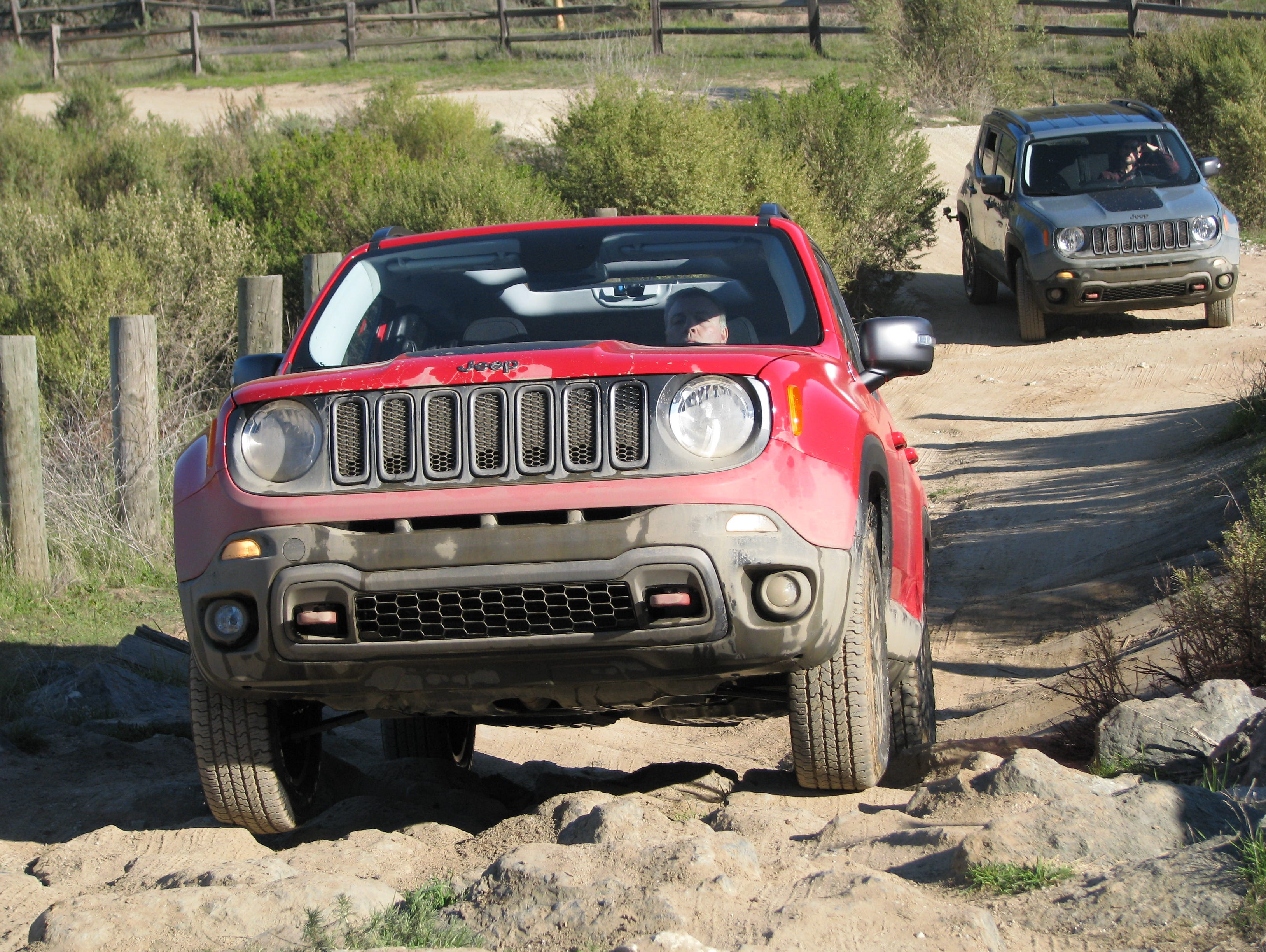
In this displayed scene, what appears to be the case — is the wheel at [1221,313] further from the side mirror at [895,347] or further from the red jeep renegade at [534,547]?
the red jeep renegade at [534,547]

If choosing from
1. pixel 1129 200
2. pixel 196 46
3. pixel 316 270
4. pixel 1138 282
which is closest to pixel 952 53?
pixel 1129 200

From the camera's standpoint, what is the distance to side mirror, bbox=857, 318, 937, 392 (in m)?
4.43

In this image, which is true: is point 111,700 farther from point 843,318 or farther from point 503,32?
point 503,32

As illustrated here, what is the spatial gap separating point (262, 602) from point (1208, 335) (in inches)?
518

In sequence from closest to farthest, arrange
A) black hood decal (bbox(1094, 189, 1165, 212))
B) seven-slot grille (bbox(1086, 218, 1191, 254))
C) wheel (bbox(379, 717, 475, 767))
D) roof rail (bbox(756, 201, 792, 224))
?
roof rail (bbox(756, 201, 792, 224)) → wheel (bbox(379, 717, 475, 767)) → seven-slot grille (bbox(1086, 218, 1191, 254)) → black hood decal (bbox(1094, 189, 1165, 212))

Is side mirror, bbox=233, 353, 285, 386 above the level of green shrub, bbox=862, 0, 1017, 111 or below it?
below

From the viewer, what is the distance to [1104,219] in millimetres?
13648

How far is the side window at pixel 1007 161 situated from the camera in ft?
48.4

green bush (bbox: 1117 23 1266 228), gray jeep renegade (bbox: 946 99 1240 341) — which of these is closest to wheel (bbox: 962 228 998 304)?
gray jeep renegade (bbox: 946 99 1240 341)

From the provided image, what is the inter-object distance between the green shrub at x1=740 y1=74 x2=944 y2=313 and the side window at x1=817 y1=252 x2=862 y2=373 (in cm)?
1104

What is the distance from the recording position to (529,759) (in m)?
5.91

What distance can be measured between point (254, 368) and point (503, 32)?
3527 centimetres

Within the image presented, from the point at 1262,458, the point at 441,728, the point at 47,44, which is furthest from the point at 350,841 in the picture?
the point at 47,44

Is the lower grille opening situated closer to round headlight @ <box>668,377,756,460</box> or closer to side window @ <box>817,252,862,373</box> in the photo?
round headlight @ <box>668,377,756,460</box>
